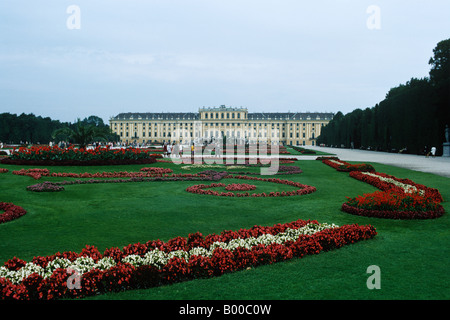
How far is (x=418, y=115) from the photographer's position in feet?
99.3

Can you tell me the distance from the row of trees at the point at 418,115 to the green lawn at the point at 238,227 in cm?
2131

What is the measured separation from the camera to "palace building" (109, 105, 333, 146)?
110000 millimetres

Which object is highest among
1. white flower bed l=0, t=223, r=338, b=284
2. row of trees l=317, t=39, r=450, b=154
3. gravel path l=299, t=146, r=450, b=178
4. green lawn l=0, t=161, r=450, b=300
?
row of trees l=317, t=39, r=450, b=154

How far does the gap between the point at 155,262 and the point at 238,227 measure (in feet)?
7.16

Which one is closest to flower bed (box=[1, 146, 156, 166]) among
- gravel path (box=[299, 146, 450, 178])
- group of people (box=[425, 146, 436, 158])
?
gravel path (box=[299, 146, 450, 178])

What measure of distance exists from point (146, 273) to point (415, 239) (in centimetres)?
360

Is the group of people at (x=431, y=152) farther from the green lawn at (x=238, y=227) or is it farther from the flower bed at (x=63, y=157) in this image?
the flower bed at (x=63, y=157)

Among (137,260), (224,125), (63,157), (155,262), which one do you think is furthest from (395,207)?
(224,125)

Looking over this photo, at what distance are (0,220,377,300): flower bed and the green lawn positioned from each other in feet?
0.40

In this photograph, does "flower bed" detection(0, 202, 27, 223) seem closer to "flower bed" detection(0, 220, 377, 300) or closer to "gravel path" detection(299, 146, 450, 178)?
"flower bed" detection(0, 220, 377, 300)

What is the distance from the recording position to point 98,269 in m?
3.50

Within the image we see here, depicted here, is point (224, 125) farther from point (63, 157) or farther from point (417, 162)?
point (63, 157)
